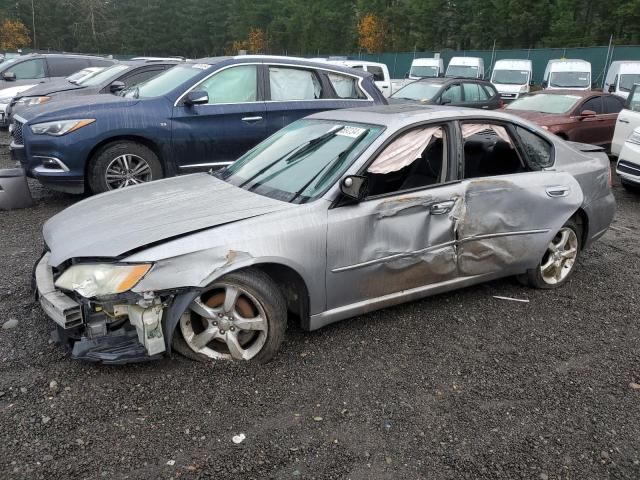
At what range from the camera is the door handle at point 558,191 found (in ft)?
14.2

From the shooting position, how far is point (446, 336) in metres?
3.77

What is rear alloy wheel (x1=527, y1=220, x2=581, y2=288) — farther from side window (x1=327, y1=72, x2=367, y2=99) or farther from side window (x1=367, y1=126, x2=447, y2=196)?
side window (x1=327, y1=72, x2=367, y2=99)

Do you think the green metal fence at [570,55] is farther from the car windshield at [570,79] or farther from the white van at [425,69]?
the white van at [425,69]

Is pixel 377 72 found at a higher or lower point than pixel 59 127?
lower

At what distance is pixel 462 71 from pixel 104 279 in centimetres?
2048

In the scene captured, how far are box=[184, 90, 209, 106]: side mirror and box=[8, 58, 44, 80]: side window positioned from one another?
29.9ft

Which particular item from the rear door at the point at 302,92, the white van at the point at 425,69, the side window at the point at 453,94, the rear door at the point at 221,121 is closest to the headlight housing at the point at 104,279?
the rear door at the point at 221,121

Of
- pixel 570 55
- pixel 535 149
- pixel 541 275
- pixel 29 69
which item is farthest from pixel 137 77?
pixel 570 55

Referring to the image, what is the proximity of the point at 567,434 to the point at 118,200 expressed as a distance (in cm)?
317

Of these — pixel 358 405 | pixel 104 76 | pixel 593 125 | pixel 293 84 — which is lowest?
pixel 358 405

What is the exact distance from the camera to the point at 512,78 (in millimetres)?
19406

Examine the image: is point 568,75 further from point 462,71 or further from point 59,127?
point 59,127

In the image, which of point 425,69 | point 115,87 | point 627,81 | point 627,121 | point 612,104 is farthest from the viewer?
point 425,69

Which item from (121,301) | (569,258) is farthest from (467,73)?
(121,301)
